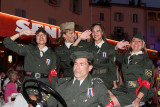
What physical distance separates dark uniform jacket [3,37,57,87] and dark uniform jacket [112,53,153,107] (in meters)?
1.44

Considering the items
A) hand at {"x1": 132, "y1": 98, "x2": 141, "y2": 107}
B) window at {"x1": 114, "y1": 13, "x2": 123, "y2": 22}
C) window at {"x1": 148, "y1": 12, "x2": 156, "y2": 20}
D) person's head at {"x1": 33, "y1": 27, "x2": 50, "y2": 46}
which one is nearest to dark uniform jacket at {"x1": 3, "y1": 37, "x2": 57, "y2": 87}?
person's head at {"x1": 33, "y1": 27, "x2": 50, "y2": 46}

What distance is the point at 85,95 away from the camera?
3492 millimetres

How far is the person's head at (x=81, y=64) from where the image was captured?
3459 mm

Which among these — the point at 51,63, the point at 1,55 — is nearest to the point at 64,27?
the point at 51,63

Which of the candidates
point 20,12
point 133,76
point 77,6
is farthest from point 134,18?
point 133,76

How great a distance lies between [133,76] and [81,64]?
1.68m

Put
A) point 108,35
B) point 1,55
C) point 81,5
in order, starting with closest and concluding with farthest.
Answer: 1. point 1,55
2. point 81,5
3. point 108,35

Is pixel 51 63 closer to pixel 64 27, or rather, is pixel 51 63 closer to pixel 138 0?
pixel 64 27

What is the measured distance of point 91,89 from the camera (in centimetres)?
350

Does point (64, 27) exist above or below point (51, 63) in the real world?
above

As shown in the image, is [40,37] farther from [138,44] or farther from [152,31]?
[152,31]

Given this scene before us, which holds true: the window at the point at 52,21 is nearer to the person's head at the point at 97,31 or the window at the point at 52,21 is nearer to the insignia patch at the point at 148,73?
the person's head at the point at 97,31

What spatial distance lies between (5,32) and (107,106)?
6.84m

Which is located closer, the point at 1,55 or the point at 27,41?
the point at 27,41
